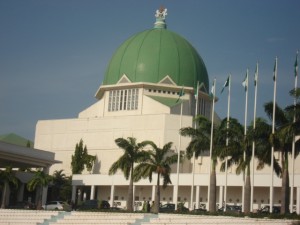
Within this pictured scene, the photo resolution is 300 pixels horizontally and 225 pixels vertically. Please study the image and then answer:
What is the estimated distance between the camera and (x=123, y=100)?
72.6 meters

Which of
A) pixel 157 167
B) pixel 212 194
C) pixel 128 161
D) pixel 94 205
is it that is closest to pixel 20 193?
pixel 94 205

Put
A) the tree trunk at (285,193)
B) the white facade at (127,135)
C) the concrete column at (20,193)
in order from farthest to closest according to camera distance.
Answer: the white facade at (127,135)
the concrete column at (20,193)
the tree trunk at (285,193)

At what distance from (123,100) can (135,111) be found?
2486 mm

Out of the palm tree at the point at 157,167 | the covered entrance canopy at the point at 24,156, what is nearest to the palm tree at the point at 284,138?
the palm tree at the point at 157,167

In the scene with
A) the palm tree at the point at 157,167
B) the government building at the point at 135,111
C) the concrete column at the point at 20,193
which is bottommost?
the concrete column at the point at 20,193

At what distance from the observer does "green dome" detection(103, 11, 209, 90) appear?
71.0 metres

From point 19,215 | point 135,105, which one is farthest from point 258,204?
point 19,215

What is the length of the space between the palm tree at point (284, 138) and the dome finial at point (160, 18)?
137ft

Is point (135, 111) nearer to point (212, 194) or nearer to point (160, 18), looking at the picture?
point (160, 18)

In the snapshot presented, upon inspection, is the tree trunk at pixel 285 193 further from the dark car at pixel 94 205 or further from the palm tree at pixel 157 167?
the dark car at pixel 94 205

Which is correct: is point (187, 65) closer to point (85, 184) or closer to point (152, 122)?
point (152, 122)

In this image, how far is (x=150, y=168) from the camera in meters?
44.6

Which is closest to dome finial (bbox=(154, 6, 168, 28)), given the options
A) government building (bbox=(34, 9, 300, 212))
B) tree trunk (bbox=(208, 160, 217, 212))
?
government building (bbox=(34, 9, 300, 212))

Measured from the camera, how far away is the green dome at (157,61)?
2795 inches
